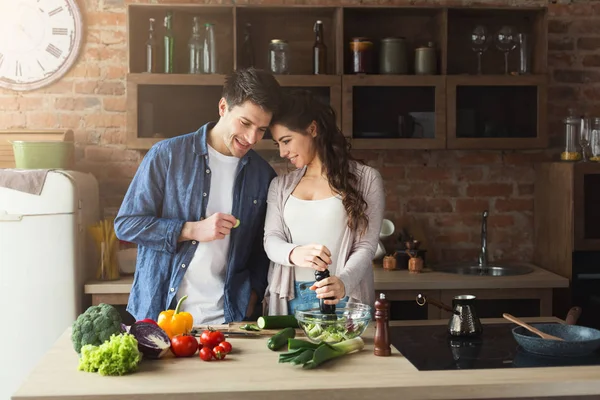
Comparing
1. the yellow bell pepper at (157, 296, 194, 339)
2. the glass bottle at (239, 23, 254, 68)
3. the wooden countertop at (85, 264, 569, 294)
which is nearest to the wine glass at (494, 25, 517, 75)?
the wooden countertop at (85, 264, 569, 294)

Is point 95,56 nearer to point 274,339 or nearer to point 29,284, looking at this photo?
point 29,284

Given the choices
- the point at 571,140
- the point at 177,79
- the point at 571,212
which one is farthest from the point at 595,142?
the point at 177,79

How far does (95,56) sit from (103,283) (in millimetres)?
1343

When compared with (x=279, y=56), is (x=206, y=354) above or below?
below

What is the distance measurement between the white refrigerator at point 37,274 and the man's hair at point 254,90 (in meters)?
1.31

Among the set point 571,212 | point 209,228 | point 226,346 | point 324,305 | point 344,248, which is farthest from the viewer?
point 571,212

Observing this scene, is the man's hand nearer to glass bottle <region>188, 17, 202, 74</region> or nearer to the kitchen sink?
glass bottle <region>188, 17, 202, 74</region>

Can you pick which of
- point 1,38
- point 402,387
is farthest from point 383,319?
point 1,38

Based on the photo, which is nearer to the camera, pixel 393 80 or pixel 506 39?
pixel 393 80

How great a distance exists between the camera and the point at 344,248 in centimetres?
288

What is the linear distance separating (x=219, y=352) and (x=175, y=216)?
2.91 feet

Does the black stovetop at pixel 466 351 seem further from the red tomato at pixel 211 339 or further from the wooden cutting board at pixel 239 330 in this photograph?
the red tomato at pixel 211 339

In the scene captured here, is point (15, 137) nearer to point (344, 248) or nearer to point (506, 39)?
point (344, 248)

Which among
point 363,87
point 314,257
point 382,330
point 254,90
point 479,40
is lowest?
point 382,330
